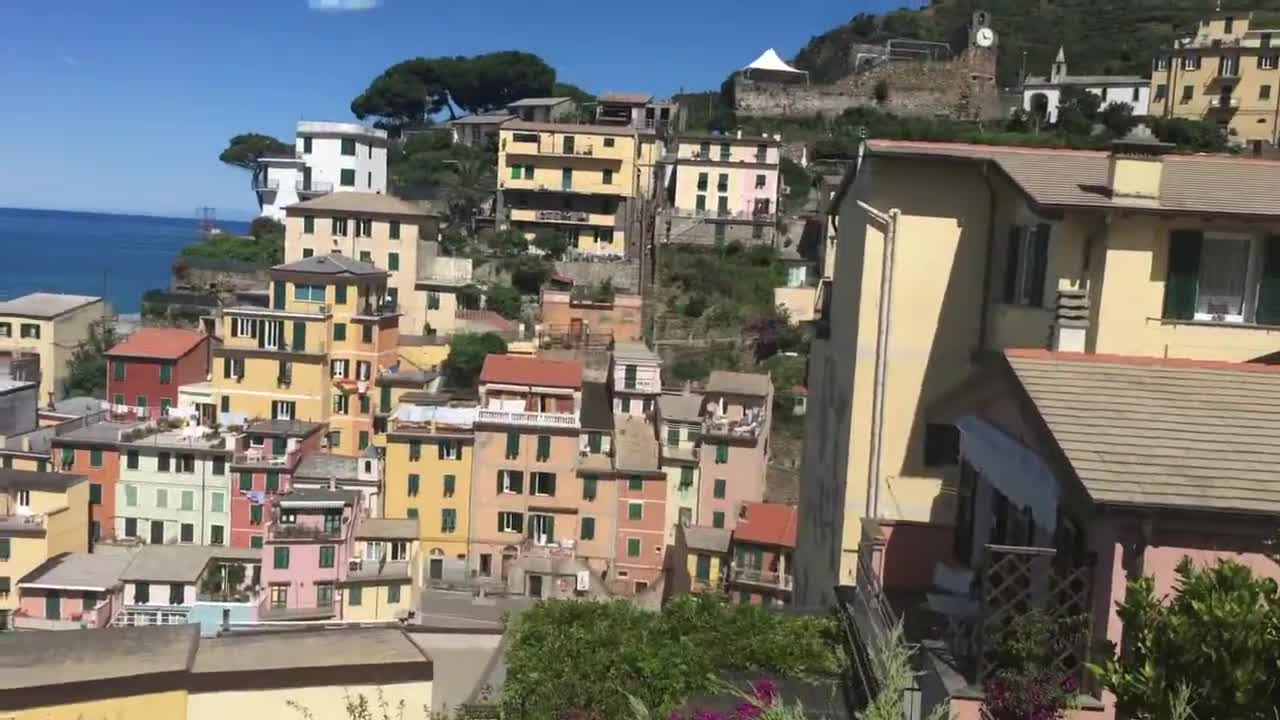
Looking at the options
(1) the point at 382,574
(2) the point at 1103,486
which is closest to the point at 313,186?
(1) the point at 382,574

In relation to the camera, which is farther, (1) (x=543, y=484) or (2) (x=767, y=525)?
(1) (x=543, y=484)

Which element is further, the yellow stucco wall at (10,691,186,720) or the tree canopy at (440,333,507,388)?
the tree canopy at (440,333,507,388)

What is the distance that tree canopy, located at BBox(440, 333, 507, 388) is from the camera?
45.6 m

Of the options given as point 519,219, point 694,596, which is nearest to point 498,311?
point 519,219

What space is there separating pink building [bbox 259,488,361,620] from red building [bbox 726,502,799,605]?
1259cm

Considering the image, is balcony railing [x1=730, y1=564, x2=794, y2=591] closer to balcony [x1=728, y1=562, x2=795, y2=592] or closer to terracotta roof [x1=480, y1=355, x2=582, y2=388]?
balcony [x1=728, y1=562, x2=795, y2=592]

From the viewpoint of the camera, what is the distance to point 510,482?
39.5 meters

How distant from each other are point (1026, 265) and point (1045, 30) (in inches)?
3745

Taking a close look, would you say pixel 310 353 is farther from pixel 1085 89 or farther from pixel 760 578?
pixel 1085 89

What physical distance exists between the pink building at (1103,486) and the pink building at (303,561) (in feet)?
93.3

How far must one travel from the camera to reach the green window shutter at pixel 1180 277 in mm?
9570

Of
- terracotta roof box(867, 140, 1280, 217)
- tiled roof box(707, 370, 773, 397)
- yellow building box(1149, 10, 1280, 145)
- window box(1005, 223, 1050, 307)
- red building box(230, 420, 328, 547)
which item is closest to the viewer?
terracotta roof box(867, 140, 1280, 217)

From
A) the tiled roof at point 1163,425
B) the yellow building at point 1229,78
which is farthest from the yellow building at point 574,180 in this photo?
the tiled roof at point 1163,425

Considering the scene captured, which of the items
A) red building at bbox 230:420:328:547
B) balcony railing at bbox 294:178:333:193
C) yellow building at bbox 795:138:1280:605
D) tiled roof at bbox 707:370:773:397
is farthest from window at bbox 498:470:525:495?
balcony railing at bbox 294:178:333:193
